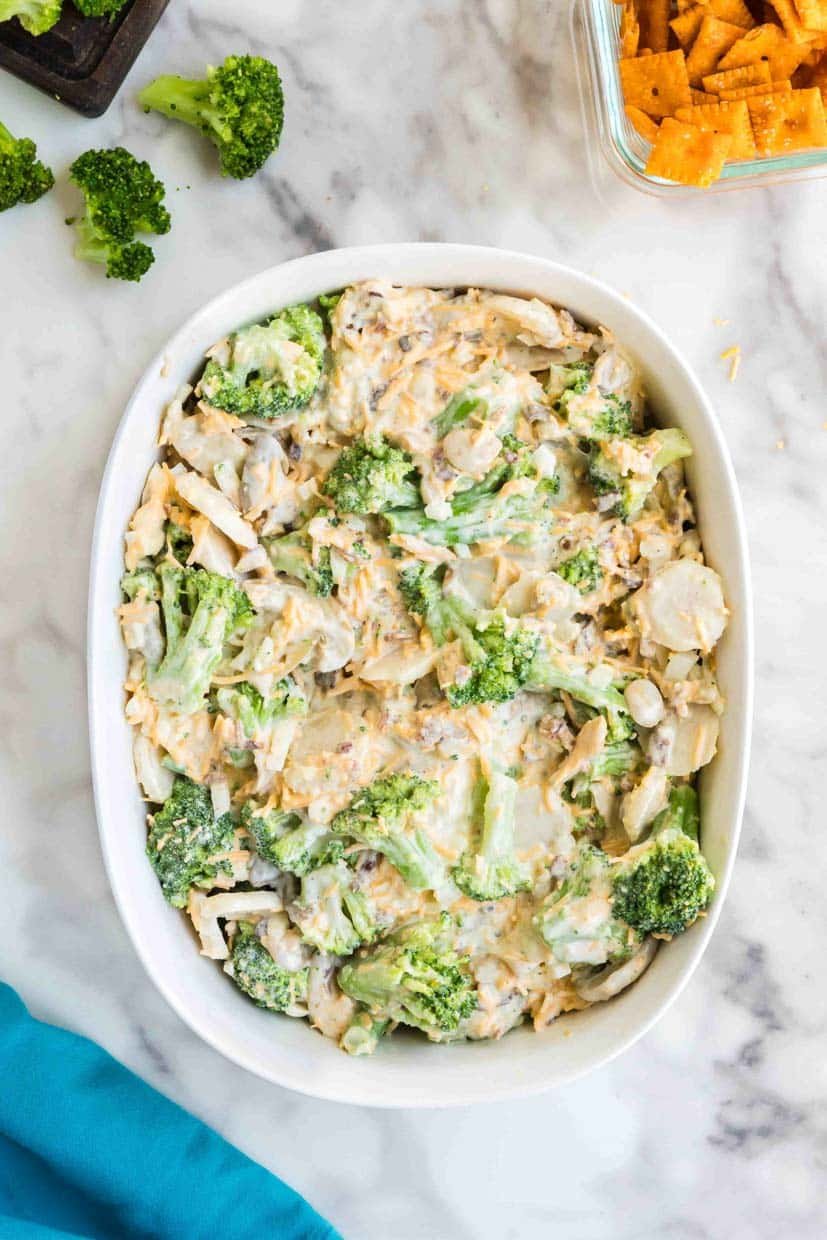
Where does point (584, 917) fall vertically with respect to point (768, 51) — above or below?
below

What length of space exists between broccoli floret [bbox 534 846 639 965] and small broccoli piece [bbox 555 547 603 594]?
51cm

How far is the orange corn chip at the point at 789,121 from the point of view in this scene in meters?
2.36

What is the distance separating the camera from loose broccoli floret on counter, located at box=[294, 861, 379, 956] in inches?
91.3

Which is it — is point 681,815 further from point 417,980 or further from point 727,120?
point 727,120

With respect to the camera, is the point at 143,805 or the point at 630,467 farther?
the point at 143,805

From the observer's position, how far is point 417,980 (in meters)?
2.28

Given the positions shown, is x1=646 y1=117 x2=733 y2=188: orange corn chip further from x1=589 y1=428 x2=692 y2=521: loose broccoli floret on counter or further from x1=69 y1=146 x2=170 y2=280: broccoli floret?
x1=69 y1=146 x2=170 y2=280: broccoli floret

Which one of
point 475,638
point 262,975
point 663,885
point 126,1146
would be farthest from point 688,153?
point 126,1146

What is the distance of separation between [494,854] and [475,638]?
0.42 meters

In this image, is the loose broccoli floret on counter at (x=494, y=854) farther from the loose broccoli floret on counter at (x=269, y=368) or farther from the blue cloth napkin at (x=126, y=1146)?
the blue cloth napkin at (x=126, y=1146)

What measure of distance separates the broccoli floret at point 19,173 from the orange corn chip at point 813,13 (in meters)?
1.54

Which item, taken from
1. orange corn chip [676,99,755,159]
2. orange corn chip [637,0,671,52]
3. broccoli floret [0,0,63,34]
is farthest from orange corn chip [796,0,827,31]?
broccoli floret [0,0,63,34]

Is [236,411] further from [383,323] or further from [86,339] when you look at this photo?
[86,339]

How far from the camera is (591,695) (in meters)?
2.27
